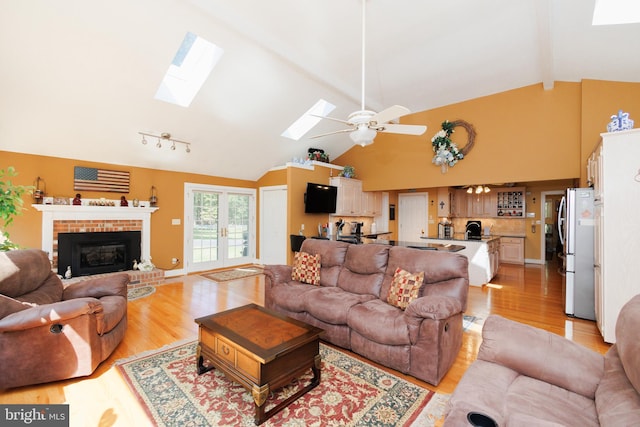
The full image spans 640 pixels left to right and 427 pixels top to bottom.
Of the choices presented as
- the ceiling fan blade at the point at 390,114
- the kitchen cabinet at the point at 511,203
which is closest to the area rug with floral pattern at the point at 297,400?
the ceiling fan blade at the point at 390,114

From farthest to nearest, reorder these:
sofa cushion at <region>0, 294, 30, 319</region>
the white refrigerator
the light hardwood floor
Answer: the white refrigerator → sofa cushion at <region>0, 294, 30, 319</region> → the light hardwood floor

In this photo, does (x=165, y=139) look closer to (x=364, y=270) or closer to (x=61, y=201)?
(x=61, y=201)

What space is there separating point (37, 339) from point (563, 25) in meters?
6.07

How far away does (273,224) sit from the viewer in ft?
23.3

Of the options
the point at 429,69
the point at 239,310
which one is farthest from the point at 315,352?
the point at 429,69

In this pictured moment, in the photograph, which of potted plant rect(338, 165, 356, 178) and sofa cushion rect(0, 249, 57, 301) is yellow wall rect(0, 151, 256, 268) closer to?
sofa cushion rect(0, 249, 57, 301)

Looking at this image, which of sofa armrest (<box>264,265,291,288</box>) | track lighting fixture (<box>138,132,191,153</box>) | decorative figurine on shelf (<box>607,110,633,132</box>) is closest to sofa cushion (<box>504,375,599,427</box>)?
sofa armrest (<box>264,265,291,288</box>)

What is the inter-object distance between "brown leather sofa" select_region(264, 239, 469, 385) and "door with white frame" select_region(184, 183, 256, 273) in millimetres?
3633

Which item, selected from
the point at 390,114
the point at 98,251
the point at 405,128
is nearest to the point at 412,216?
the point at 405,128

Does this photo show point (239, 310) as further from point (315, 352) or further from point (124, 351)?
point (124, 351)

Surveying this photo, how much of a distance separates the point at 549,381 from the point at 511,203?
26.8ft

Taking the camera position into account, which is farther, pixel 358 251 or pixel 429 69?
pixel 429 69

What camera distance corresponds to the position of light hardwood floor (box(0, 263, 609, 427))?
202 centimetres

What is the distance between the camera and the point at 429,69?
14.8 feet
